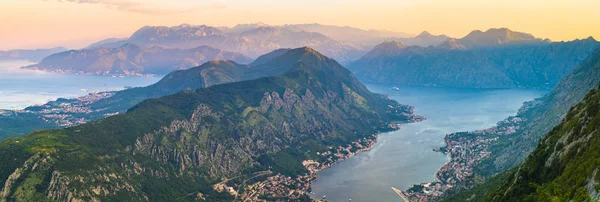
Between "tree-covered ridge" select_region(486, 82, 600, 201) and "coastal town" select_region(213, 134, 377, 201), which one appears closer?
"tree-covered ridge" select_region(486, 82, 600, 201)

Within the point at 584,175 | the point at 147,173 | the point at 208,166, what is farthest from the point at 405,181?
the point at 584,175

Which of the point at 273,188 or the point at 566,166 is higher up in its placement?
the point at 566,166

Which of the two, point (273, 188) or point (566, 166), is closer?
point (566, 166)

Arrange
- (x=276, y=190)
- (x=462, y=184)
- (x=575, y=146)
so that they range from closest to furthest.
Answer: (x=575, y=146) < (x=462, y=184) < (x=276, y=190)

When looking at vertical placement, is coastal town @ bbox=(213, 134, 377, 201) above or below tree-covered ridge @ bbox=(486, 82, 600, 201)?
below

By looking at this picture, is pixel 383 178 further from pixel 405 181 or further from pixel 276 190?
pixel 276 190

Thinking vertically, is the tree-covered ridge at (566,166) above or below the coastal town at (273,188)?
above

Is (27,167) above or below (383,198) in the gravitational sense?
above

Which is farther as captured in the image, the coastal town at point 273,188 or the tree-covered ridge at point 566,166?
the coastal town at point 273,188
